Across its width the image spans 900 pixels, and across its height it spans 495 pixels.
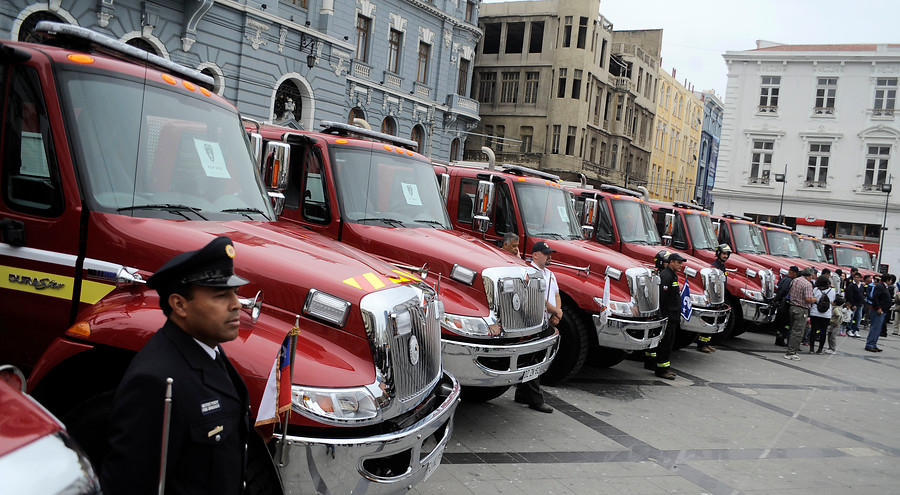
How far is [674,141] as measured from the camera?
76750 mm

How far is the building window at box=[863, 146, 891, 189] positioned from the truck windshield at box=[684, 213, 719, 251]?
126 ft

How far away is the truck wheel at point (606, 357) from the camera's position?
11.2 m

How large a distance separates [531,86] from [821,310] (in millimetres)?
37993

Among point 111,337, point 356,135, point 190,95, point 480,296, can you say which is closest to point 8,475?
point 111,337

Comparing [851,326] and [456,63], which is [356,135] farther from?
[456,63]

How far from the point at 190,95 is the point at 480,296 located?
3.28 m

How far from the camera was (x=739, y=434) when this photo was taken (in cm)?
876

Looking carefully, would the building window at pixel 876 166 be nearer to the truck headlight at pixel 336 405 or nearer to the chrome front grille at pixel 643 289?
the chrome front grille at pixel 643 289

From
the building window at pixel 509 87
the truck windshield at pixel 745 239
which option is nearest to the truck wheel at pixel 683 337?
the truck windshield at pixel 745 239

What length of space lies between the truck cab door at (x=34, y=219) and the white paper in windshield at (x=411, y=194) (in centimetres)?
412

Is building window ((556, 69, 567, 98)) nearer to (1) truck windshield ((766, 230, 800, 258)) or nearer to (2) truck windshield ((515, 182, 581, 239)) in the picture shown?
(1) truck windshield ((766, 230, 800, 258))

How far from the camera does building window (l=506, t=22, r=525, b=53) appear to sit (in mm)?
52406

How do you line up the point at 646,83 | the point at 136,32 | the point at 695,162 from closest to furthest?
the point at 136,32
the point at 646,83
the point at 695,162

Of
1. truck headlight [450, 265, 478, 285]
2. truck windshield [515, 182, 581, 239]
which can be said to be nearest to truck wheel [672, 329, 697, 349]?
truck windshield [515, 182, 581, 239]
